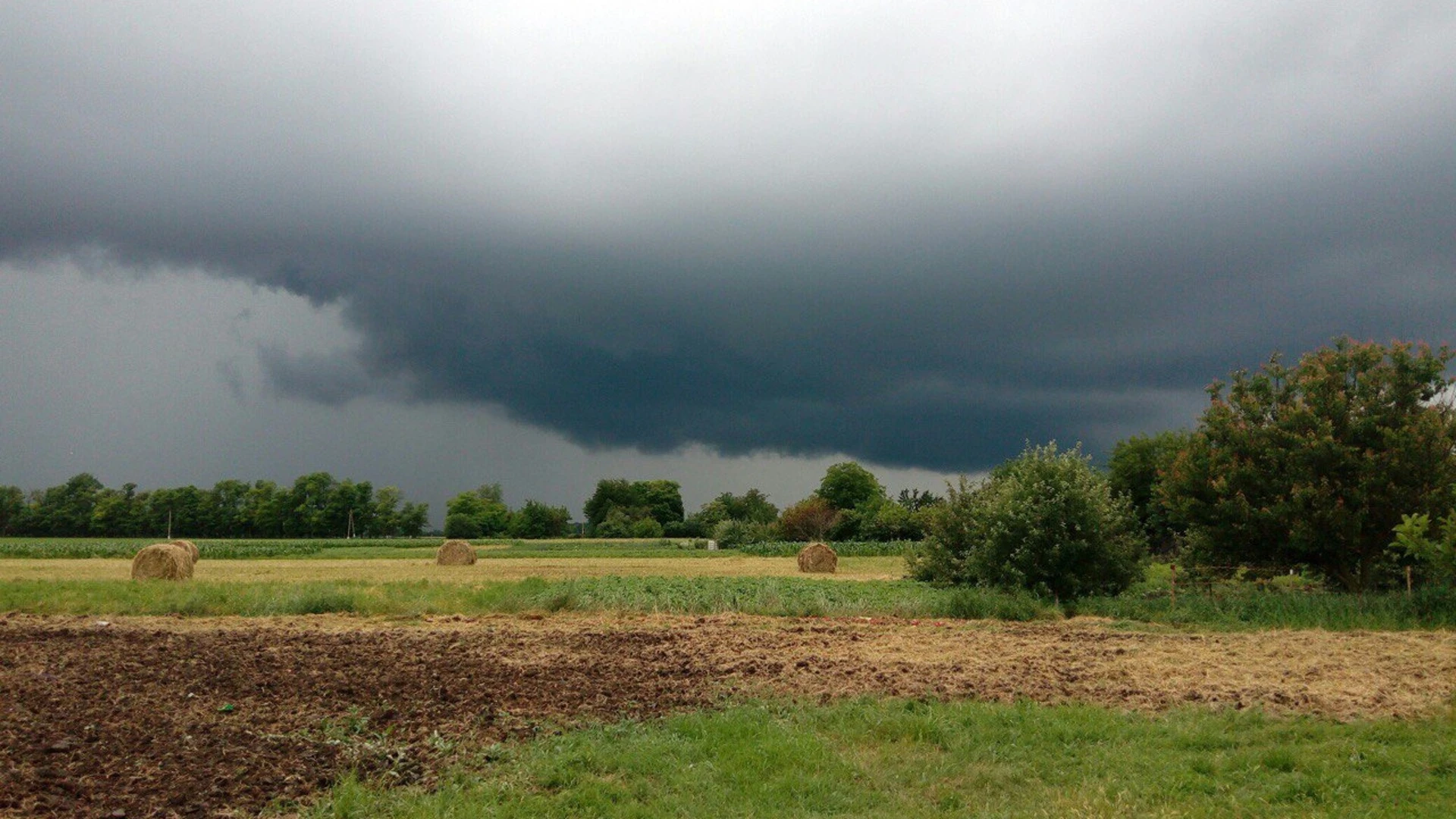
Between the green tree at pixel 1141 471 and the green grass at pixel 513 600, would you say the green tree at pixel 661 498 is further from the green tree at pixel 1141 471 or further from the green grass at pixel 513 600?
the green grass at pixel 513 600

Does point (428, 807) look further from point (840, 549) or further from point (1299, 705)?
point (840, 549)

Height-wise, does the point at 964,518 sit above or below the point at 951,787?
above

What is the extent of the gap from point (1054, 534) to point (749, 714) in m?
17.0

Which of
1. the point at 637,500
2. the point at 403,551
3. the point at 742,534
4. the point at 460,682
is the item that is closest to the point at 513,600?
the point at 460,682

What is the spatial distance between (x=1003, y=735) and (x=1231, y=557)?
65.4 ft

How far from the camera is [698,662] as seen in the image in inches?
603

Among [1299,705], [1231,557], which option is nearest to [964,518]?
[1231,557]

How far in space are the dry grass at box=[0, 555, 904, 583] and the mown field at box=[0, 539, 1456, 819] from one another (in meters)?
16.5

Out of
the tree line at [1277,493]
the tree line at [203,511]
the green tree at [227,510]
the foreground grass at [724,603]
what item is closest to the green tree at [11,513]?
the tree line at [203,511]

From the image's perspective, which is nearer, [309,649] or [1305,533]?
[309,649]

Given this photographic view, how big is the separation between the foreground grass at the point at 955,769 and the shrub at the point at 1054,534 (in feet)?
49.1

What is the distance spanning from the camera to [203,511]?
141375mm

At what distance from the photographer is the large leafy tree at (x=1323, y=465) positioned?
2419 centimetres

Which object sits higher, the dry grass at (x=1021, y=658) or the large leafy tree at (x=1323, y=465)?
the large leafy tree at (x=1323, y=465)
